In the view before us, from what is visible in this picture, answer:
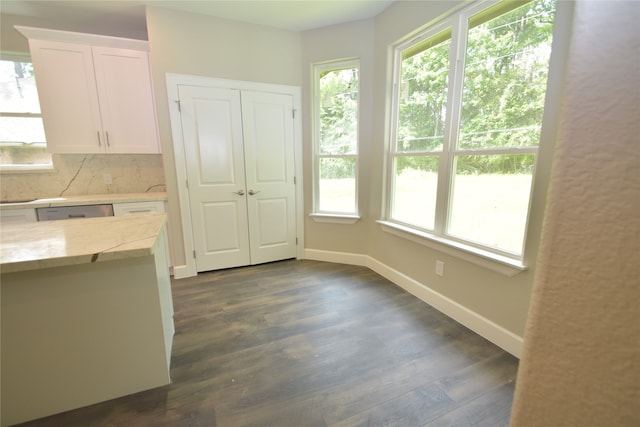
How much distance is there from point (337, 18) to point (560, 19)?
1937 mm

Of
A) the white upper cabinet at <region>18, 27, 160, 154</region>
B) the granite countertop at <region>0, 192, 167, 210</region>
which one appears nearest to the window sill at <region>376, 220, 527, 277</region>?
the granite countertop at <region>0, 192, 167, 210</region>

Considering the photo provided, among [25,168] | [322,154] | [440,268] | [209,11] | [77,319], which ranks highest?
[209,11]

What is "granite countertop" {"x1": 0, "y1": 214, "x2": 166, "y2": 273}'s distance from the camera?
1.12 m

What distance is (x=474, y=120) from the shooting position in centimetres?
197

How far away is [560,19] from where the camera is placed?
55.9 inches

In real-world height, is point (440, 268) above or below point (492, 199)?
below

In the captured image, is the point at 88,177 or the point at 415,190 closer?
the point at 415,190

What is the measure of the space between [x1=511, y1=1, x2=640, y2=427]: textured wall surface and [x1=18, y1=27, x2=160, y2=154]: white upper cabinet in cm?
326

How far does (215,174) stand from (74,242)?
1.72 meters

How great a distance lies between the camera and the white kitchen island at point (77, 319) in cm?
120

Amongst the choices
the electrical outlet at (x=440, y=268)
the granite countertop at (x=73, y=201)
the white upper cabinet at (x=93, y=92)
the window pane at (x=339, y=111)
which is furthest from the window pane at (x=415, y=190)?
the white upper cabinet at (x=93, y=92)

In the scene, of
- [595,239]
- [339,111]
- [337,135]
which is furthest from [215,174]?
[595,239]

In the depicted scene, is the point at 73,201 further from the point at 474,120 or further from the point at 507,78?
the point at 507,78

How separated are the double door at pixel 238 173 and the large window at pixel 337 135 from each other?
1.10 feet
